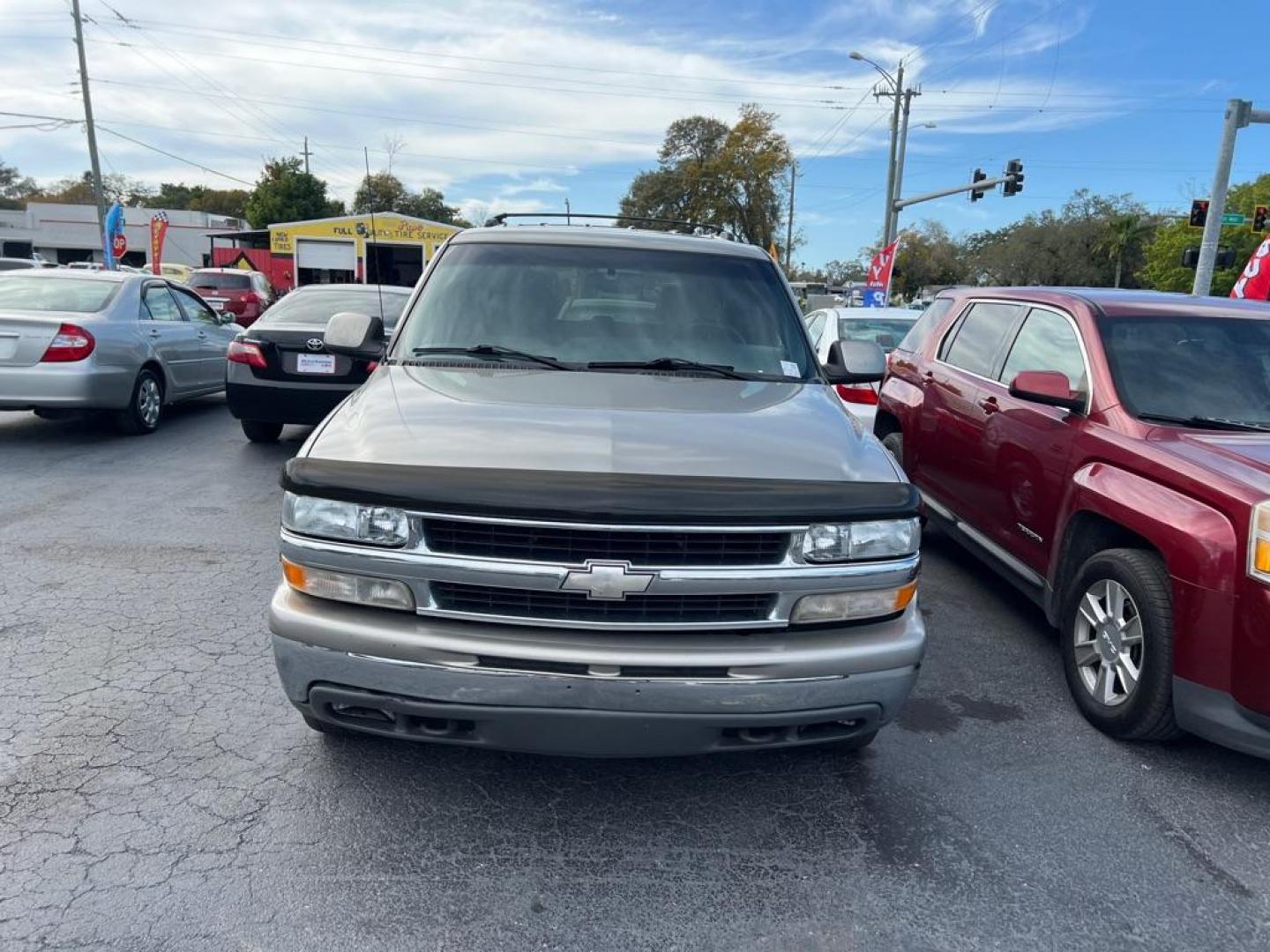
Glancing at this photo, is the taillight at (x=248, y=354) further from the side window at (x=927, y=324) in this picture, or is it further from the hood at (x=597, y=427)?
the side window at (x=927, y=324)

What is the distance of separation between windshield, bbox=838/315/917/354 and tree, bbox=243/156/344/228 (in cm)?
5921

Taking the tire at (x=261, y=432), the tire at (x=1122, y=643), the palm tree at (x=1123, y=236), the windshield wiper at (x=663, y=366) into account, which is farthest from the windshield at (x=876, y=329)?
the palm tree at (x=1123, y=236)

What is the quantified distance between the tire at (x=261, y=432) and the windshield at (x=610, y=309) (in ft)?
17.7

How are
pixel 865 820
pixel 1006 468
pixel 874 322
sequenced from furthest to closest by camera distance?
1. pixel 874 322
2. pixel 1006 468
3. pixel 865 820

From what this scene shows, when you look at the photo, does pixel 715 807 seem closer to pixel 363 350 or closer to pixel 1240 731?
pixel 1240 731

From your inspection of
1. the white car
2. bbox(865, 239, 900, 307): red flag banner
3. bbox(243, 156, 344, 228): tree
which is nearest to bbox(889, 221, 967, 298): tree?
bbox(243, 156, 344, 228): tree

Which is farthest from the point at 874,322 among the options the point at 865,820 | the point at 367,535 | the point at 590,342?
the point at 367,535

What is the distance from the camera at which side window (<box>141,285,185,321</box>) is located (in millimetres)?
8898

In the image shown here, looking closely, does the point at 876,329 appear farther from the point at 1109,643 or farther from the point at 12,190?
the point at 12,190

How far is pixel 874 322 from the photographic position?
9719mm

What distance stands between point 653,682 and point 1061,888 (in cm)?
142

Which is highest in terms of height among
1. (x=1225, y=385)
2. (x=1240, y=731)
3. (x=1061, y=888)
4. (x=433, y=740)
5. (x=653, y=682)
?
(x=1225, y=385)

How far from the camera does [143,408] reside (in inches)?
342

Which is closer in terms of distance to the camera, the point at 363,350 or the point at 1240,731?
the point at 1240,731
